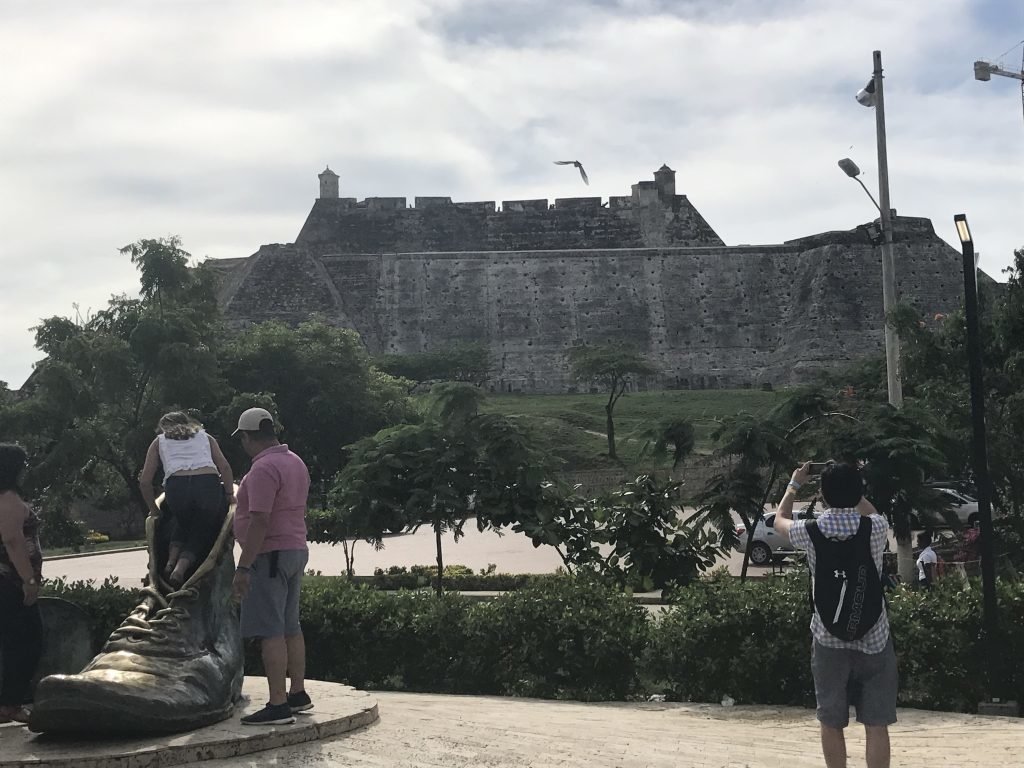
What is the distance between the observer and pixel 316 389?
26797 mm

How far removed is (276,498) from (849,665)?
214 centimetres

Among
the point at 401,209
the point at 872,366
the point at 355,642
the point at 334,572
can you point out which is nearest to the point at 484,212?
the point at 401,209

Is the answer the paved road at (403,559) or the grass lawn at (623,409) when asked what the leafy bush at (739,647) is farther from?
the grass lawn at (623,409)

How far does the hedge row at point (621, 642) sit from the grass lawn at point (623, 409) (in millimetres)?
18833

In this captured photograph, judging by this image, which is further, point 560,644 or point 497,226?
point 497,226

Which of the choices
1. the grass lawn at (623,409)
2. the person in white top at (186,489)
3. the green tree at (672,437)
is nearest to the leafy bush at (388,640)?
the person in white top at (186,489)

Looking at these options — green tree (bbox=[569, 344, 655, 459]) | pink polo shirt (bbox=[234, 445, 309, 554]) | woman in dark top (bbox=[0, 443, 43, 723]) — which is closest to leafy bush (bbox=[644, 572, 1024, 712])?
pink polo shirt (bbox=[234, 445, 309, 554])

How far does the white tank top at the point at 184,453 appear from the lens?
498 centimetres

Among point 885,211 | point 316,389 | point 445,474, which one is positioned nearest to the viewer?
point 445,474

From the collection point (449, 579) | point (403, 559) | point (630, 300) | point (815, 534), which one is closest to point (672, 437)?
point (449, 579)

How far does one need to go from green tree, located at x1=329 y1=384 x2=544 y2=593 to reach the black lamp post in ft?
11.5

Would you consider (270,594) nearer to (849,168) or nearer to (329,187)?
(849,168)

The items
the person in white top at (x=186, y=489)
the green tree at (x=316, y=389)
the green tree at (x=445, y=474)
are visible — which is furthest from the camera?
the green tree at (x=316, y=389)

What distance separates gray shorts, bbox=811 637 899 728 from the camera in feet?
13.2
